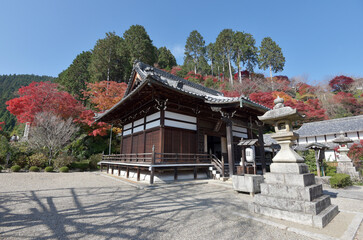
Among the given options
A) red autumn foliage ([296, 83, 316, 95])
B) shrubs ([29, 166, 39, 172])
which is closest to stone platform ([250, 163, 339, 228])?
shrubs ([29, 166, 39, 172])

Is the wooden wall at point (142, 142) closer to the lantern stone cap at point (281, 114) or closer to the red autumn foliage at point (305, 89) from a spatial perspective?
the lantern stone cap at point (281, 114)

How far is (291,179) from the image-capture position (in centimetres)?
429

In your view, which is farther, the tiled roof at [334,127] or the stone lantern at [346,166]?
the tiled roof at [334,127]

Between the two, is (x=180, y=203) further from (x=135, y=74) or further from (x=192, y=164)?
(x=135, y=74)

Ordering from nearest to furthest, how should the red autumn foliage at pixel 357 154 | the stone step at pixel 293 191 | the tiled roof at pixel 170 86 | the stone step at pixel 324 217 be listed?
the stone step at pixel 324 217 < the stone step at pixel 293 191 < the tiled roof at pixel 170 86 < the red autumn foliage at pixel 357 154

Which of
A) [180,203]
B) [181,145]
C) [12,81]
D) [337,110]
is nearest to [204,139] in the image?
[181,145]

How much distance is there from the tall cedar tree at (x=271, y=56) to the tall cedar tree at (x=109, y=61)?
28052 mm

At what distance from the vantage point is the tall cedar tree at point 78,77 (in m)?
30.4

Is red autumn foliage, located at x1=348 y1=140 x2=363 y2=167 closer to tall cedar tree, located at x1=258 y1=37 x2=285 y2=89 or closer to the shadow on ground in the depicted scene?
the shadow on ground

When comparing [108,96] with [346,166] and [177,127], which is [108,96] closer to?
[177,127]

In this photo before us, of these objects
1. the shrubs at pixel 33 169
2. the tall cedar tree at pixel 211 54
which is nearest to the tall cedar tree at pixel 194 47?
the tall cedar tree at pixel 211 54

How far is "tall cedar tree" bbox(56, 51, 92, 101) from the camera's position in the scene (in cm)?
3044

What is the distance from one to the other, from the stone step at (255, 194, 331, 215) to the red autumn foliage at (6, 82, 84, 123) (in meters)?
21.8

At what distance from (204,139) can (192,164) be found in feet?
8.09
